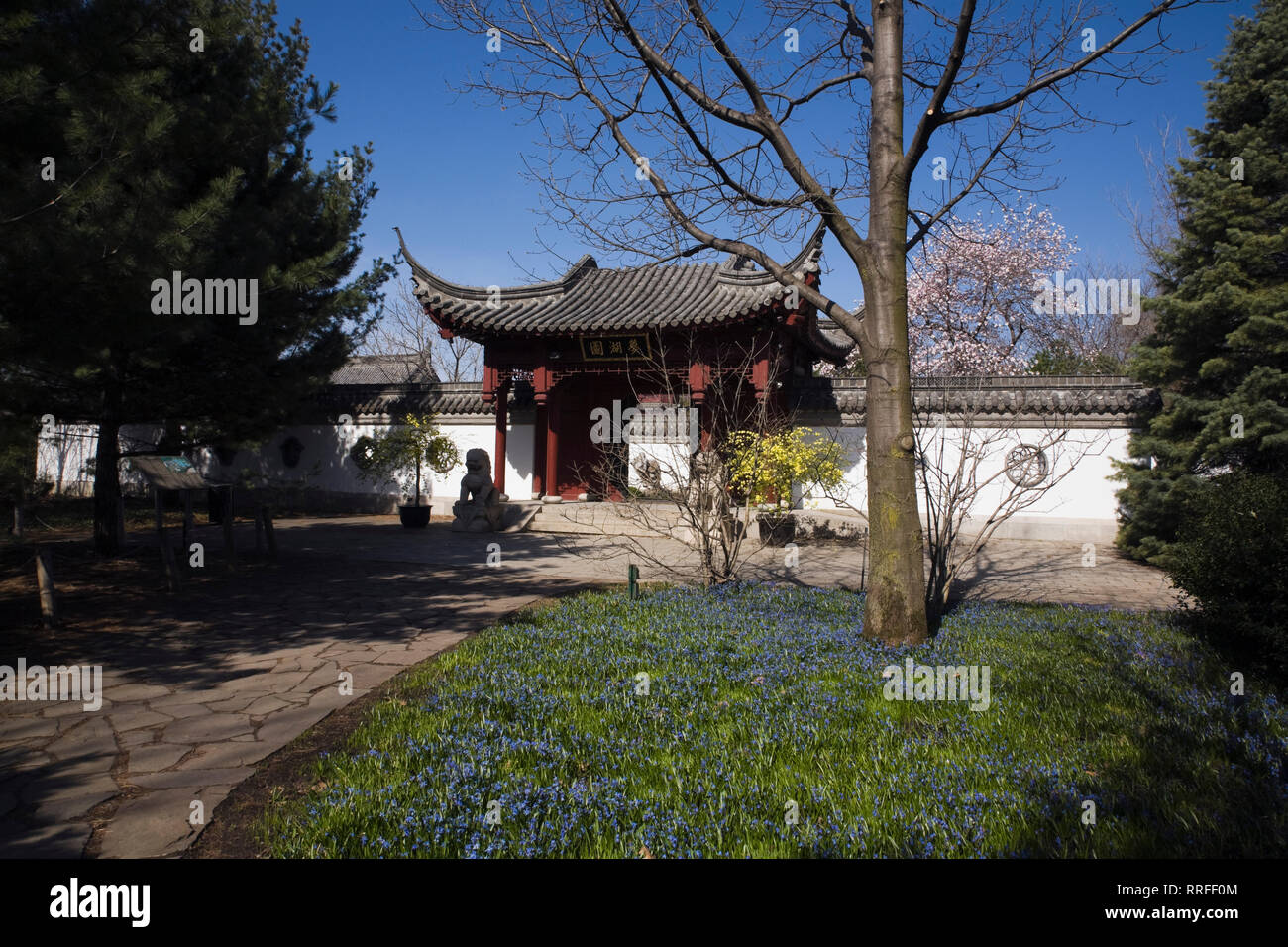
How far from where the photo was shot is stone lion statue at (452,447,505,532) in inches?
529

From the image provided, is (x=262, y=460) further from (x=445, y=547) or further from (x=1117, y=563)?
(x=1117, y=563)

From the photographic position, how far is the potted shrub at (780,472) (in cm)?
1113

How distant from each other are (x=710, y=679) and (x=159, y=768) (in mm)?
2829

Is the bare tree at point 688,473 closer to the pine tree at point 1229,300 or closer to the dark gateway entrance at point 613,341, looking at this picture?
the dark gateway entrance at point 613,341

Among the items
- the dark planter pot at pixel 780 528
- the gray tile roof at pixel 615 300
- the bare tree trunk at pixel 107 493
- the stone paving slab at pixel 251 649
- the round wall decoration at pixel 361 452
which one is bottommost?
the stone paving slab at pixel 251 649

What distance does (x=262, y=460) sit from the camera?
1806 cm

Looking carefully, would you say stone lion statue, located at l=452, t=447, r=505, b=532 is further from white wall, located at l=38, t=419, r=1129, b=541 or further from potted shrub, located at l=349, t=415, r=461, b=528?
white wall, located at l=38, t=419, r=1129, b=541

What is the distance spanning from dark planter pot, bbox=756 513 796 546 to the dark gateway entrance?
2.47 m

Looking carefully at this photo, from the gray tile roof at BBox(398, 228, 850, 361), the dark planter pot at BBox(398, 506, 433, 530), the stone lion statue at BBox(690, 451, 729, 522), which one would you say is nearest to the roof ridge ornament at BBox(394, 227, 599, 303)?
the gray tile roof at BBox(398, 228, 850, 361)

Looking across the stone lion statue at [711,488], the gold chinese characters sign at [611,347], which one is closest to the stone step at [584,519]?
the gold chinese characters sign at [611,347]

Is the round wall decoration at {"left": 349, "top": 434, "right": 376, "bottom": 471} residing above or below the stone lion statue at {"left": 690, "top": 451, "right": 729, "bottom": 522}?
above

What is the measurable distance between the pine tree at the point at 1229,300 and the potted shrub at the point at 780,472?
456 cm

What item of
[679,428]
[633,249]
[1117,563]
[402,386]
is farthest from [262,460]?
[1117,563]

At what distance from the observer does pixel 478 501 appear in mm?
13562
